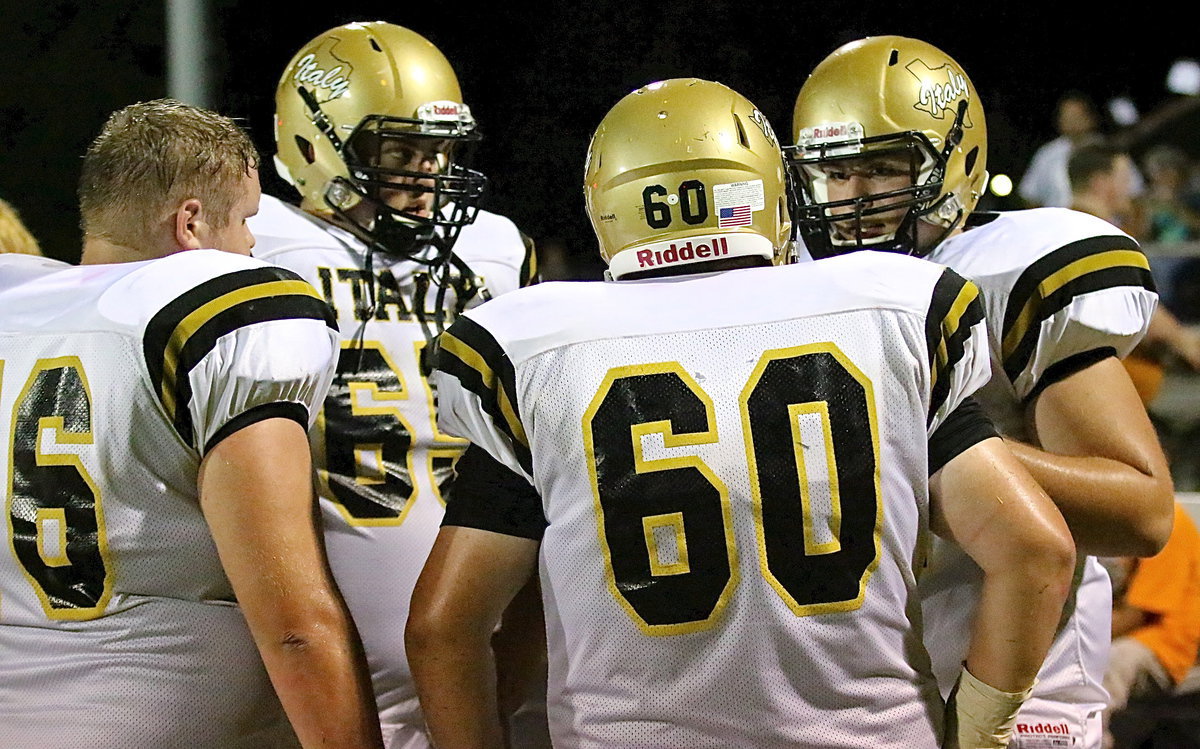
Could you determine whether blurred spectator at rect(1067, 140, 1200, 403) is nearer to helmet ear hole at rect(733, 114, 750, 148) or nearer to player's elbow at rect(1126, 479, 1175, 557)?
player's elbow at rect(1126, 479, 1175, 557)

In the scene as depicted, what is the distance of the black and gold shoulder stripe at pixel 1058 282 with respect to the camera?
2.10 m

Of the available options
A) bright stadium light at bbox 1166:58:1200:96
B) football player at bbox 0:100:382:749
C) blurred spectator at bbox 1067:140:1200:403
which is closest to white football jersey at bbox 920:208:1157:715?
football player at bbox 0:100:382:749

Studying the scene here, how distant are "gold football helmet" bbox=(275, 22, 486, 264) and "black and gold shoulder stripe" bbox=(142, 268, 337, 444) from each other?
0.85 m

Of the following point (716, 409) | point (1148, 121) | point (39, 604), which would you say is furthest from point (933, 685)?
point (1148, 121)

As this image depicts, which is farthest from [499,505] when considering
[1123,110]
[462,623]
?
[1123,110]

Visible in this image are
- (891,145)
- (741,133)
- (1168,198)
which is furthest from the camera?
(1168,198)

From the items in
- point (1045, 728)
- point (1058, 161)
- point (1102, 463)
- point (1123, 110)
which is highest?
point (1123, 110)

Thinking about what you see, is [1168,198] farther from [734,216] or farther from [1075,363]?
[734,216]

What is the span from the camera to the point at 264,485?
1.74m

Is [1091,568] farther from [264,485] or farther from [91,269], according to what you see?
[91,269]

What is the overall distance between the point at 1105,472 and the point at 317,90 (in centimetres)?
170

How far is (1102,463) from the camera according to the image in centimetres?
202

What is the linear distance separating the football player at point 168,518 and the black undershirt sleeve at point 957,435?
83cm

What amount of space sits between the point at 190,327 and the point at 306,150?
1060 mm
